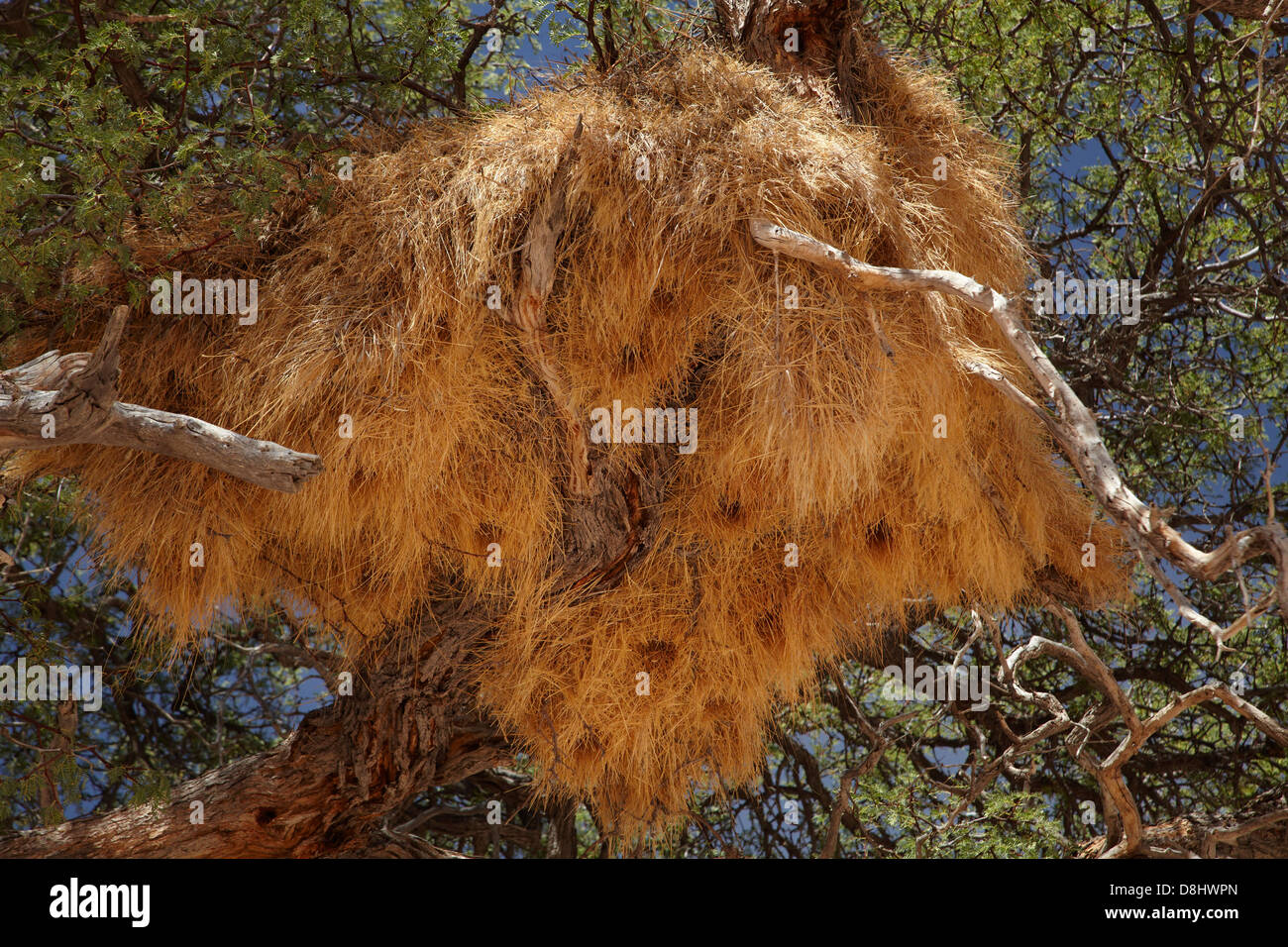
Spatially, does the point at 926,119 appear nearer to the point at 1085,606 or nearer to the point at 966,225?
the point at 966,225

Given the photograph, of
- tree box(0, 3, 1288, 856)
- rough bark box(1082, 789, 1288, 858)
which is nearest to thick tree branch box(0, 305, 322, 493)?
tree box(0, 3, 1288, 856)

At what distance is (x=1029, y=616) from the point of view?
534 centimetres

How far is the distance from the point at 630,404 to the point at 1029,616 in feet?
9.59

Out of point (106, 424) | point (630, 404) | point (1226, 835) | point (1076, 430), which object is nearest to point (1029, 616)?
point (1226, 835)

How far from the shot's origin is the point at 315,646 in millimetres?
4027

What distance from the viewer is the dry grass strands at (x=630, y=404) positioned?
3002 millimetres

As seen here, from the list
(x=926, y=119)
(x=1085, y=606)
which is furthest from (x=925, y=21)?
(x=1085, y=606)

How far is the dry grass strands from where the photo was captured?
300cm

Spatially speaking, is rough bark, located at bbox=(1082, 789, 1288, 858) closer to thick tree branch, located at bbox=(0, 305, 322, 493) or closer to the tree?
the tree

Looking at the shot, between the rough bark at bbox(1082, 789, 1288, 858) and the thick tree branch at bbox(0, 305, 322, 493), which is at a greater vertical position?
the thick tree branch at bbox(0, 305, 322, 493)

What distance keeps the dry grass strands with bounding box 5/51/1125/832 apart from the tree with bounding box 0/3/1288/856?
200 millimetres

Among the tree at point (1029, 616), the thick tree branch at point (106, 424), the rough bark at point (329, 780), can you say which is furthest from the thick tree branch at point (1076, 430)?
the rough bark at point (329, 780)

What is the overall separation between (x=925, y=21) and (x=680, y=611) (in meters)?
2.90

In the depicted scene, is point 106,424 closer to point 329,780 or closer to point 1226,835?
point 329,780
